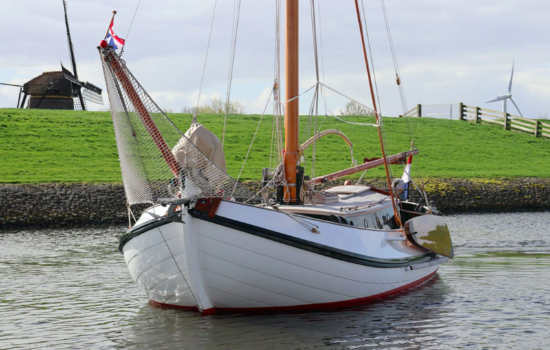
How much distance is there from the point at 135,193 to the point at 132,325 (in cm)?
211

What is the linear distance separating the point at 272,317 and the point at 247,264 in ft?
3.77

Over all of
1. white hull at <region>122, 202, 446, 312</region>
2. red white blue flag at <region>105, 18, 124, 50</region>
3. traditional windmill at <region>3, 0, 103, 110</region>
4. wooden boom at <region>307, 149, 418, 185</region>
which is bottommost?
white hull at <region>122, 202, 446, 312</region>

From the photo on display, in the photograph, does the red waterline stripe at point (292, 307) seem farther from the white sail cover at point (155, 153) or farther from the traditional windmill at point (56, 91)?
the traditional windmill at point (56, 91)

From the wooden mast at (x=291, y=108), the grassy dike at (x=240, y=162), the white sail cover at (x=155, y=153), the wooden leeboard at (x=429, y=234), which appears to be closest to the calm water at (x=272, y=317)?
the wooden leeboard at (x=429, y=234)

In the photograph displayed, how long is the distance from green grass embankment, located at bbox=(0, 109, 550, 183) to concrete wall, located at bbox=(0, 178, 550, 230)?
101 inches

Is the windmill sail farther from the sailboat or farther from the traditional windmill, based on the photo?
the sailboat

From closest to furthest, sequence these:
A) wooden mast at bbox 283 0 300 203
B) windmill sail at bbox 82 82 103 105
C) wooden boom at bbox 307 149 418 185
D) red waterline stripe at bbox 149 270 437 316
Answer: red waterline stripe at bbox 149 270 437 316
wooden mast at bbox 283 0 300 203
wooden boom at bbox 307 149 418 185
windmill sail at bbox 82 82 103 105

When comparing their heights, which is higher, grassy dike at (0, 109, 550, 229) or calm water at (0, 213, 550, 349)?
grassy dike at (0, 109, 550, 229)

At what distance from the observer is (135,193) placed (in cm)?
1091

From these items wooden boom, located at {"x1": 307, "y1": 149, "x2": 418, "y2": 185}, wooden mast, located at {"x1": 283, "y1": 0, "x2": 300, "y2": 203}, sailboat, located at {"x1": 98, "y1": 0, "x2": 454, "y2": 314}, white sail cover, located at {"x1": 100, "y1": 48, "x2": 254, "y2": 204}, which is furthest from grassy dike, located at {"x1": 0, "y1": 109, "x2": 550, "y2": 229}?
white sail cover, located at {"x1": 100, "y1": 48, "x2": 254, "y2": 204}

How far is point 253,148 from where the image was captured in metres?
Answer: 41.5

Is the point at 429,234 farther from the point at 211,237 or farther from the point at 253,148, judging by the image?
the point at 253,148

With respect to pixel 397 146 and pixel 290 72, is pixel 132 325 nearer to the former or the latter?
pixel 290 72

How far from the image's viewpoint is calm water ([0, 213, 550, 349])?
10086mm
